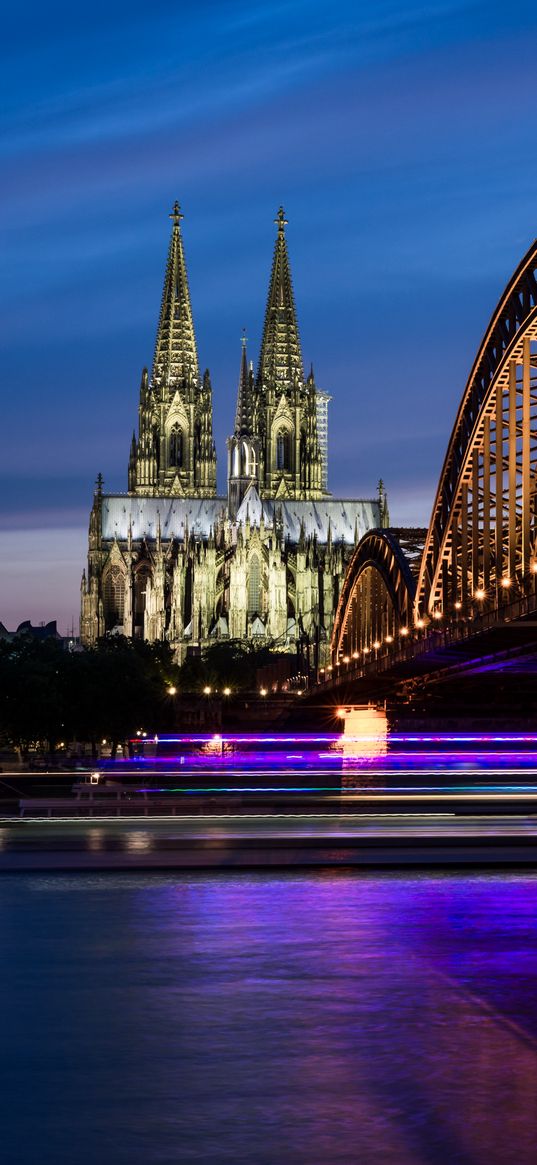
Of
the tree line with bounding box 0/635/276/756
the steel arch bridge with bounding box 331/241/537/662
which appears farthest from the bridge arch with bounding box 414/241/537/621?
the tree line with bounding box 0/635/276/756

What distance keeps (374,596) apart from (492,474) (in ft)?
188

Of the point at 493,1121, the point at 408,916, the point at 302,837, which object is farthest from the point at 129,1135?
the point at 302,837

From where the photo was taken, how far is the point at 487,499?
72.0 meters

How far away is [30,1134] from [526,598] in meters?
43.5

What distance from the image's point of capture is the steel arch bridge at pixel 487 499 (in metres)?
63.5

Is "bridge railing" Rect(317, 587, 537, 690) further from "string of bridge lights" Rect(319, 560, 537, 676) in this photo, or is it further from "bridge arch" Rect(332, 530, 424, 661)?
"bridge arch" Rect(332, 530, 424, 661)

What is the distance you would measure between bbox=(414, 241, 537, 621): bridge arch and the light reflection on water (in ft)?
96.7

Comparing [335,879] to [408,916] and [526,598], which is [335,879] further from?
[526,598]

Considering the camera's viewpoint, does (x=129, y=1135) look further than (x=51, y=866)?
No

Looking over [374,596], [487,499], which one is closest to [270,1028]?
[487,499]

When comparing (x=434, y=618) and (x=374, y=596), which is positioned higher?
(x=374, y=596)

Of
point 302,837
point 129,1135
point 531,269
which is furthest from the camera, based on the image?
point 531,269

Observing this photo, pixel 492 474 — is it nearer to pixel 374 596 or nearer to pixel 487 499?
pixel 487 499

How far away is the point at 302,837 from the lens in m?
46.7
